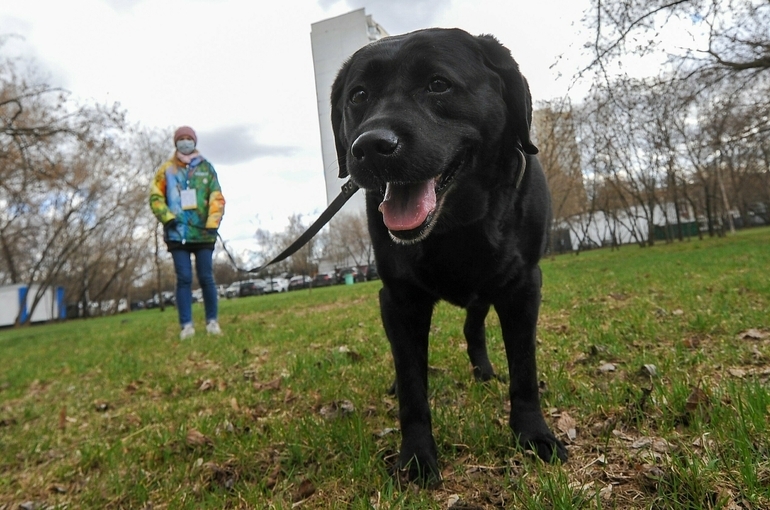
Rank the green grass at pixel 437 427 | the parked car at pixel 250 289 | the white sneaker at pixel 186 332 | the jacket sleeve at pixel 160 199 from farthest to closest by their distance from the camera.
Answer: the parked car at pixel 250 289 < the white sneaker at pixel 186 332 < the jacket sleeve at pixel 160 199 < the green grass at pixel 437 427

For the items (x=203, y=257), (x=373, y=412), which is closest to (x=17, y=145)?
(x=203, y=257)

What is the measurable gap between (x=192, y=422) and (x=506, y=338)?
1.89 metres

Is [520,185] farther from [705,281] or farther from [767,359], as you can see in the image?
[705,281]

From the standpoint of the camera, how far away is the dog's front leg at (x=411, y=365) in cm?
187

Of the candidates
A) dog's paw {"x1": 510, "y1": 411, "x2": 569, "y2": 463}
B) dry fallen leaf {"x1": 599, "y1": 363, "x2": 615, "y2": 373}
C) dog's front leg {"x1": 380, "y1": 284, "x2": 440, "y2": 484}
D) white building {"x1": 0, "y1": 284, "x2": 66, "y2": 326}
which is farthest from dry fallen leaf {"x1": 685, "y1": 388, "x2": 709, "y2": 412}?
white building {"x1": 0, "y1": 284, "x2": 66, "y2": 326}

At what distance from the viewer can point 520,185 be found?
2184 mm

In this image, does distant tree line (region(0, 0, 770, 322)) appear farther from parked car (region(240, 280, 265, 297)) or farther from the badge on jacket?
parked car (region(240, 280, 265, 297))

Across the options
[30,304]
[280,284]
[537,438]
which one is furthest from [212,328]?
[280,284]

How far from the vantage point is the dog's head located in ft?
5.69

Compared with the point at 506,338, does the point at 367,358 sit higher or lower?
lower

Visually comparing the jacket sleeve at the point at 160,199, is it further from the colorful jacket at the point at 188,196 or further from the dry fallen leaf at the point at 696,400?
the dry fallen leaf at the point at 696,400

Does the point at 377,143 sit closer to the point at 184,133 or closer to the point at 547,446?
the point at 547,446

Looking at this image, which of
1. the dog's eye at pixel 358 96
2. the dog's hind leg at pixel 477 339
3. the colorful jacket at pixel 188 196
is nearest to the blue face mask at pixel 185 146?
the colorful jacket at pixel 188 196

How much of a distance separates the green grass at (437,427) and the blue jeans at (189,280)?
1996mm
